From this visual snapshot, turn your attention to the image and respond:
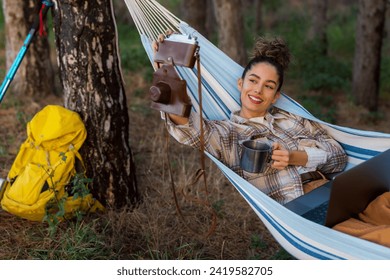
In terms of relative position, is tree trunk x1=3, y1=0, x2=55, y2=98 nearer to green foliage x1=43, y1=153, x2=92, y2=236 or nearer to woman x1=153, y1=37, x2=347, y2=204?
green foliage x1=43, y1=153, x2=92, y2=236

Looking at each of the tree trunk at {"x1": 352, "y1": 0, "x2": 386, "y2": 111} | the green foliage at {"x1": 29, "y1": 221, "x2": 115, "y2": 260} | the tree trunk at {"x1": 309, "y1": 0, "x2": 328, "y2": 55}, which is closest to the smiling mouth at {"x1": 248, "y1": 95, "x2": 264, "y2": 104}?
the green foliage at {"x1": 29, "y1": 221, "x2": 115, "y2": 260}

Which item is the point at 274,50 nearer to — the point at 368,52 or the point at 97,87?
the point at 97,87

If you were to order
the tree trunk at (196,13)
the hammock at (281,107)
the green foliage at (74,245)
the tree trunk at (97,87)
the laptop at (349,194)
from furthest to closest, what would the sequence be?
the tree trunk at (196,13) < the tree trunk at (97,87) < the green foliage at (74,245) < the laptop at (349,194) < the hammock at (281,107)

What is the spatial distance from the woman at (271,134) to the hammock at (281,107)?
62 millimetres

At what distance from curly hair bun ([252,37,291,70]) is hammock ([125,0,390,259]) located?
0.50 ft

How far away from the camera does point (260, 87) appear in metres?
2.16

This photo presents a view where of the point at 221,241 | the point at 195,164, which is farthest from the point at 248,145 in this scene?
the point at 195,164

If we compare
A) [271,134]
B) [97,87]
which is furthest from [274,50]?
[97,87]

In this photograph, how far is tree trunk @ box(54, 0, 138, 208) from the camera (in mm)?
2230

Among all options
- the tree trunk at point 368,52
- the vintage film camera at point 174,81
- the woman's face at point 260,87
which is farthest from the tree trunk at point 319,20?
the vintage film camera at point 174,81

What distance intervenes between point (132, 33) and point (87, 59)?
5528mm

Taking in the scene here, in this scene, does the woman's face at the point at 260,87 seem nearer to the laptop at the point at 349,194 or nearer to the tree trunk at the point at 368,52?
the laptop at the point at 349,194

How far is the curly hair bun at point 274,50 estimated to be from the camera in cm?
224

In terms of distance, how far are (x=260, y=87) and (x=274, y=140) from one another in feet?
0.82
